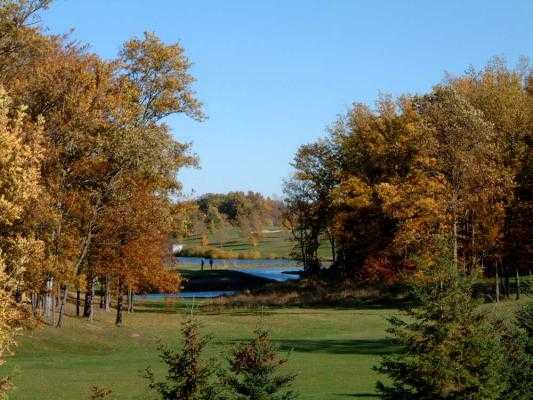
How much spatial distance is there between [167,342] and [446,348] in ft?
70.1

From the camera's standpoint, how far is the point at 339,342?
38.4 m

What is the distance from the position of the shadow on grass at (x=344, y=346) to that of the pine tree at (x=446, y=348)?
2022 centimetres

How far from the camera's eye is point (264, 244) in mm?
158625

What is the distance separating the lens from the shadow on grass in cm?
3381

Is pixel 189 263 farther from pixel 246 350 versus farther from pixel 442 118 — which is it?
pixel 246 350

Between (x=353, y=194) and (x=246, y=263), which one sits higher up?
(x=353, y=194)

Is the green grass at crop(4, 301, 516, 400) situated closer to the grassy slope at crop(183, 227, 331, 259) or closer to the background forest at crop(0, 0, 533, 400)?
the background forest at crop(0, 0, 533, 400)

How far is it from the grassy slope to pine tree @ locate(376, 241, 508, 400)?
108 meters

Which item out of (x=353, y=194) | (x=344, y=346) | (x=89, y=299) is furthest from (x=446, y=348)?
(x=353, y=194)

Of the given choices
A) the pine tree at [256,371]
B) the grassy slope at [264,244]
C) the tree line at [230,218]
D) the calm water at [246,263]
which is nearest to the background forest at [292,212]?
the pine tree at [256,371]

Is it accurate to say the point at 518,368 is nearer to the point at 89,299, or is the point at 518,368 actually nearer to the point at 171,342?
Result: the point at 171,342

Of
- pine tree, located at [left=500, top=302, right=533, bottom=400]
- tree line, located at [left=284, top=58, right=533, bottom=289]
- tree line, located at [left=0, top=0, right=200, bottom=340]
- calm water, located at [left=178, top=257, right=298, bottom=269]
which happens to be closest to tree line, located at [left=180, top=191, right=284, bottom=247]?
calm water, located at [left=178, top=257, right=298, bottom=269]

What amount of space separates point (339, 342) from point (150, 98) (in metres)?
18.1

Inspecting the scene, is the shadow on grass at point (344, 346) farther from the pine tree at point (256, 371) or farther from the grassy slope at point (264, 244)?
the grassy slope at point (264, 244)
